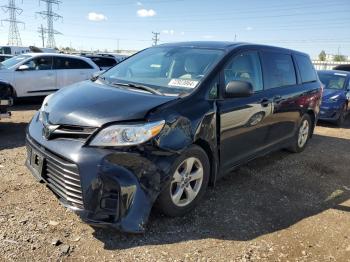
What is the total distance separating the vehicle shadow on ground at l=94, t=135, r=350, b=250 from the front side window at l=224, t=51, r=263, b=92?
51.9 inches

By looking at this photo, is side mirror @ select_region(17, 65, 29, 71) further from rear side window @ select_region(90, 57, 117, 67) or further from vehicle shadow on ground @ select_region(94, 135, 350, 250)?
vehicle shadow on ground @ select_region(94, 135, 350, 250)

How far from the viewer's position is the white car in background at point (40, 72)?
9789 millimetres

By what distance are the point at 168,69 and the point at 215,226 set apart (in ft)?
6.15

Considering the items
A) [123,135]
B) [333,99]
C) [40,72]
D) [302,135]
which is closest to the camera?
[123,135]

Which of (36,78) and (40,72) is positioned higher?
(40,72)

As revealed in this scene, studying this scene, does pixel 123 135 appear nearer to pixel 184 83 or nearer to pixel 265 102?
pixel 184 83

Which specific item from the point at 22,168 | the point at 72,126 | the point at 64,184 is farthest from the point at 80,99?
the point at 22,168

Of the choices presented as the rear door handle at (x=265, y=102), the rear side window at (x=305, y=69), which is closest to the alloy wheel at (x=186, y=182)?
the rear door handle at (x=265, y=102)

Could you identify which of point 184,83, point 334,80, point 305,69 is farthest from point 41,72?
point 334,80

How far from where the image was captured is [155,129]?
3070 millimetres

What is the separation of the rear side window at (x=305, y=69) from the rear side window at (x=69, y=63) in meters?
7.33

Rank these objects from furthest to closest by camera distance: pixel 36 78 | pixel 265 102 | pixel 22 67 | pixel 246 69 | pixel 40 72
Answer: pixel 40 72 → pixel 36 78 → pixel 22 67 → pixel 265 102 → pixel 246 69

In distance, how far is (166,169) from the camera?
3135 millimetres

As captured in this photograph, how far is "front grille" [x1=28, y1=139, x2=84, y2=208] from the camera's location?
292 cm
